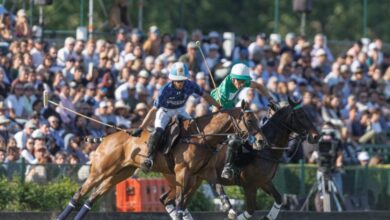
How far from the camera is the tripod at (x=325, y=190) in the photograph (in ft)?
74.8

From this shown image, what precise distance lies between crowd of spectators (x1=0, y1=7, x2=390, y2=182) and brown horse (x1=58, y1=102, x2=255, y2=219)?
2.73 metres

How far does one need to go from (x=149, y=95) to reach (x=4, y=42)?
111 inches

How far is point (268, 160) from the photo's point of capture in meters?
19.5

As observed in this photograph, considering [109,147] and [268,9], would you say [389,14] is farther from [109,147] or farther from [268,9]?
[109,147]

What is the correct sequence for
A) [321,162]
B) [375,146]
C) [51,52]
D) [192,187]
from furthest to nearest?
[375,146], [51,52], [321,162], [192,187]

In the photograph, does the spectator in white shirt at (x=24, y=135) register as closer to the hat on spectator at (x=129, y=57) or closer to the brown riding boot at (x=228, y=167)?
the hat on spectator at (x=129, y=57)

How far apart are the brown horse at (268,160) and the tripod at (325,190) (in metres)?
3.15

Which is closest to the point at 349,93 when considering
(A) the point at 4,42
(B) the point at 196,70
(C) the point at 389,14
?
Answer: (B) the point at 196,70

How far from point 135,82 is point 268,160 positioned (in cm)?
607

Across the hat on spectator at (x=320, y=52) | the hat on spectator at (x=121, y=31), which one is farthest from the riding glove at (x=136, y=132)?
the hat on spectator at (x=320, y=52)

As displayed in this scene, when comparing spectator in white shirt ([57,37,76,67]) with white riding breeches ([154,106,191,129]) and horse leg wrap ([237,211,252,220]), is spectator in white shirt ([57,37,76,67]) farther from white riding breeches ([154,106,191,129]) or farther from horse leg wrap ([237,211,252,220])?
horse leg wrap ([237,211,252,220])

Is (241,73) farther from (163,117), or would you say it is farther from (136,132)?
(136,132)

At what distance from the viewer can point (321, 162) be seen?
75.8 feet

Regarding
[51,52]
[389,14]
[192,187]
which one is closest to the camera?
[192,187]
